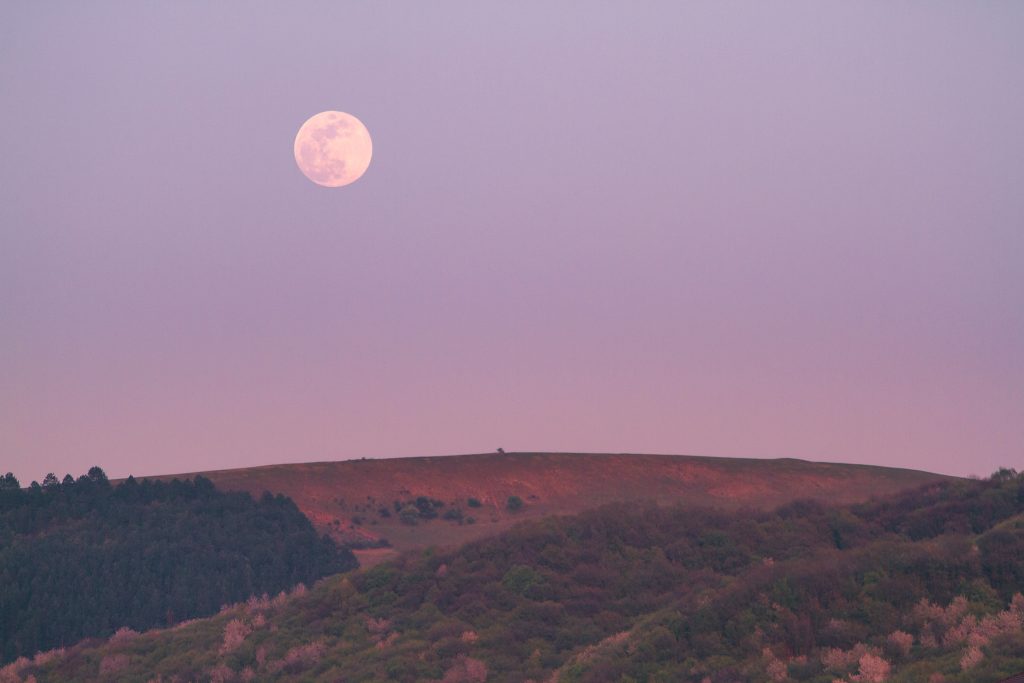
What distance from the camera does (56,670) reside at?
1550 inches

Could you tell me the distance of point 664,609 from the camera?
1146 inches

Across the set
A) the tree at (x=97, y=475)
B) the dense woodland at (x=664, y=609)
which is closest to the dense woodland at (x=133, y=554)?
the tree at (x=97, y=475)

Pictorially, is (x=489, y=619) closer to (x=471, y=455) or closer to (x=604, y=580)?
(x=604, y=580)

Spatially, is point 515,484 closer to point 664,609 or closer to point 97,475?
point 97,475

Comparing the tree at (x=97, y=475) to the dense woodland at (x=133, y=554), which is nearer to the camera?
the dense woodland at (x=133, y=554)

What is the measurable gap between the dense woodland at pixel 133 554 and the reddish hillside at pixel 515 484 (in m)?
5.90

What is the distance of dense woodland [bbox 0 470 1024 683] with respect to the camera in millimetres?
23859

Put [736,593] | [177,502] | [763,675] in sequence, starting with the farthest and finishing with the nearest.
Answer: [177,502] → [736,593] → [763,675]

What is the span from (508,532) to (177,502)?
48409 millimetres

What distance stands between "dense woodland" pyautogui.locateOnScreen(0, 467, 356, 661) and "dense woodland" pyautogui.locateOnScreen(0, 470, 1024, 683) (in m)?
21.0

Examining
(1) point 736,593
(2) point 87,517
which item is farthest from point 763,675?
(2) point 87,517

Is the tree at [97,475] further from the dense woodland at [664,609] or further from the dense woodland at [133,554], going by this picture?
the dense woodland at [664,609]

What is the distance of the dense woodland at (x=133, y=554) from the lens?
61.1m

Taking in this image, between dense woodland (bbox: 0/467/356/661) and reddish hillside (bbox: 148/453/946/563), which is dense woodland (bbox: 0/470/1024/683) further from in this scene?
reddish hillside (bbox: 148/453/946/563)
